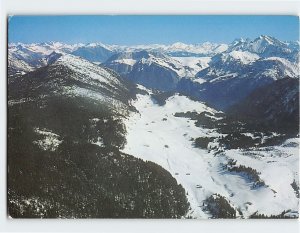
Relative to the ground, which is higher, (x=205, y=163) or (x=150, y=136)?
(x=150, y=136)

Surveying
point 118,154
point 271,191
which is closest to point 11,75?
point 118,154

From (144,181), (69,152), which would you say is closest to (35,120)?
(69,152)

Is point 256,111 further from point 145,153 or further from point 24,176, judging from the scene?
point 24,176

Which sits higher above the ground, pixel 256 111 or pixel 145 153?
pixel 256 111
